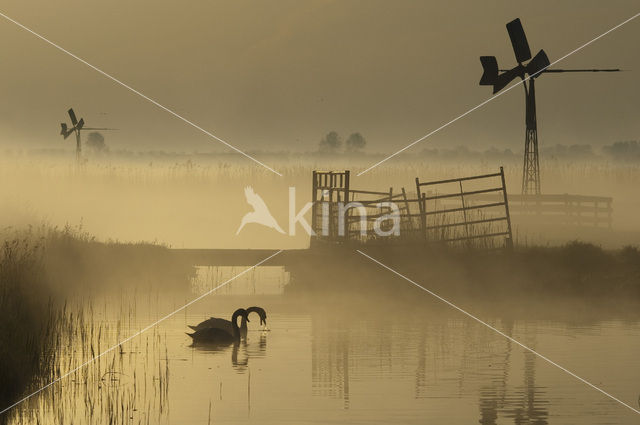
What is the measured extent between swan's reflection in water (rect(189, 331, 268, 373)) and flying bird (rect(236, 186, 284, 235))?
33744 millimetres

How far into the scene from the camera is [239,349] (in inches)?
815

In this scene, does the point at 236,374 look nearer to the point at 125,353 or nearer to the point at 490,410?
the point at 125,353

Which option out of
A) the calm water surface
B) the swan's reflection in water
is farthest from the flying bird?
the swan's reflection in water

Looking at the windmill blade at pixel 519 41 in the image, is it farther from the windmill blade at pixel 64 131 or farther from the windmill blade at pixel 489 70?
the windmill blade at pixel 64 131

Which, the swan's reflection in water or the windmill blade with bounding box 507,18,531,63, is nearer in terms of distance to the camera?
the swan's reflection in water

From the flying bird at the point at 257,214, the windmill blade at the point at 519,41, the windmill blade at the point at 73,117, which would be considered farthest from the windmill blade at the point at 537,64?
the windmill blade at the point at 73,117

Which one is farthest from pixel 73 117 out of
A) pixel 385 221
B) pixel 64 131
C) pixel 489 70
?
pixel 385 221

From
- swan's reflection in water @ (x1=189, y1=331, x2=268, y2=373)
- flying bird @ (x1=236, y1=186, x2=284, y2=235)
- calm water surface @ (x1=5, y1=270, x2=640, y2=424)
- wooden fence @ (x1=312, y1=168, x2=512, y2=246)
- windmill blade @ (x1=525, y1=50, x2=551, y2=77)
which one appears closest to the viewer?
calm water surface @ (x1=5, y1=270, x2=640, y2=424)

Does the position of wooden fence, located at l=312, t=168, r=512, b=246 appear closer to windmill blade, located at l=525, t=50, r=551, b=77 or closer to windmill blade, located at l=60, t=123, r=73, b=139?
windmill blade, located at l=525, t=50, r=551, b=77

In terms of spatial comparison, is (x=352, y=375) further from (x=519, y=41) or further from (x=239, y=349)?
(x=519, y=41)

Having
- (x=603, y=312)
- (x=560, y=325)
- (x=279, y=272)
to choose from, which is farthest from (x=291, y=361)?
(x=279, y=272)

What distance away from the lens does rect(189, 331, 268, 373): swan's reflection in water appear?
1923cm

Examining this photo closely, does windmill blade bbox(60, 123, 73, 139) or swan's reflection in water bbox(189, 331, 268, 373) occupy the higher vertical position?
windmill blade bbox(60, 123, 73, 139)

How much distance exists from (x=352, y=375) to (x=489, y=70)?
37.3 metres
